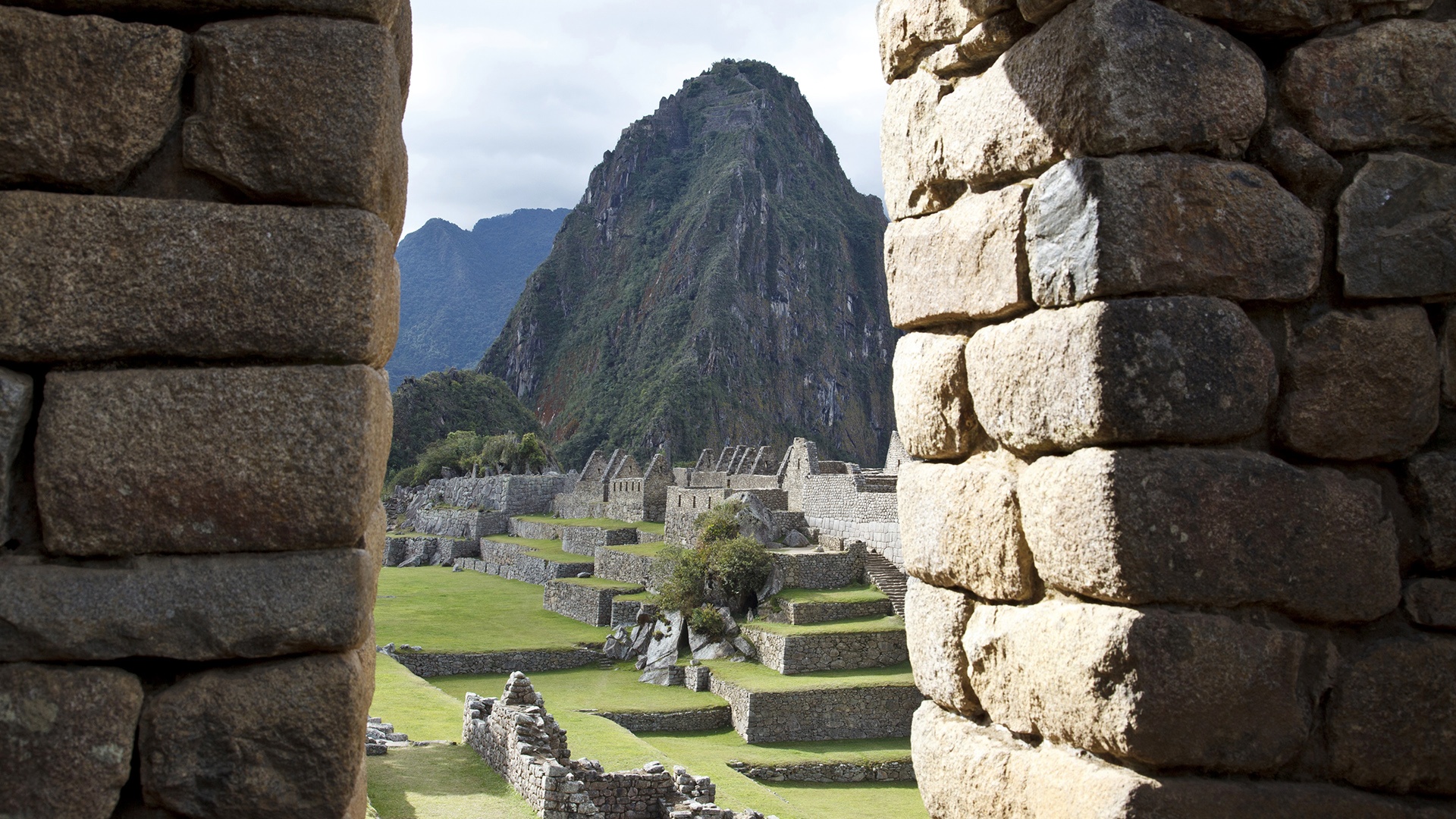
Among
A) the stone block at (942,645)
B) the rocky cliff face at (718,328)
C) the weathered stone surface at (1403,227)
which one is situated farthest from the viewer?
the rocky cliff face at (718,328)

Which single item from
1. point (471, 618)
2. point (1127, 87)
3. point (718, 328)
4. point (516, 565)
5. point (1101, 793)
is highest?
point (718, 328)

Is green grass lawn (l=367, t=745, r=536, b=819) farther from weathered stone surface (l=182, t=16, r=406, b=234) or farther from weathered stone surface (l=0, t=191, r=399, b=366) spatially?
weathered stone surface (l=182, t=16, r=406, b=234)

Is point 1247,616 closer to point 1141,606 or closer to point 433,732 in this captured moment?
point 1141,606

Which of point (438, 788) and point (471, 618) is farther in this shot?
point (471, 618)

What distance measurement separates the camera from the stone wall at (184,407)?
260cm

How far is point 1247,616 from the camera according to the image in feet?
9.68

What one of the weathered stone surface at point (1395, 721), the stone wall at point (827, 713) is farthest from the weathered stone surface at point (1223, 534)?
Answer: the stone wall at point (827, 713)

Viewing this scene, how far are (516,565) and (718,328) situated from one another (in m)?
116

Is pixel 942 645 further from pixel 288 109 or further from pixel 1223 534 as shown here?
pixel 288 109

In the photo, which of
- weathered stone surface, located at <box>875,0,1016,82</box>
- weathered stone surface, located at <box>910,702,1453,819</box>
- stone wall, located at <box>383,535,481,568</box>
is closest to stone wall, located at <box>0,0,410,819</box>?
weathered stone surface, located at <box>910,702,1453,819</box>

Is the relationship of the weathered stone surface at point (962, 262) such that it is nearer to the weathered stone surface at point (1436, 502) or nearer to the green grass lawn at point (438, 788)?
the weathered stone surface at point (1436, 502)

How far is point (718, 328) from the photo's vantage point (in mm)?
161750

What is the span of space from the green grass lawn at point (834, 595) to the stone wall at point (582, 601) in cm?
721

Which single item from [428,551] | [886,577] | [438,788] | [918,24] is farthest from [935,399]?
[428,551]
